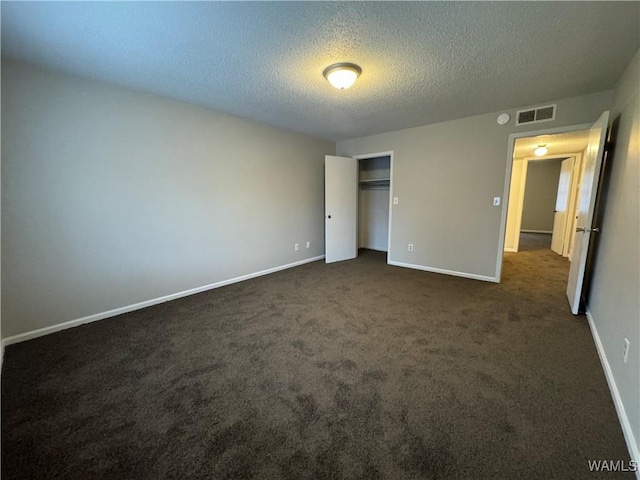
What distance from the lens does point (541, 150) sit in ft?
17.7

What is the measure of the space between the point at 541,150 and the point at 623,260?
4795 mm

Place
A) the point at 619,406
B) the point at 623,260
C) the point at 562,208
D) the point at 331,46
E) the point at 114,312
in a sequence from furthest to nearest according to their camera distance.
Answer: the point at 562,208, the point at 114,312, the point at 331,46, the point at 623,260, the point at 619,406

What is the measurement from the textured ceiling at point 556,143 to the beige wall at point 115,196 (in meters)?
4.71

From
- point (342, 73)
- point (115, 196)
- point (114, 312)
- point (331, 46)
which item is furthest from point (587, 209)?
point (114, 312)

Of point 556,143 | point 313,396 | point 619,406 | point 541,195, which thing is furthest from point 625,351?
point 541,195

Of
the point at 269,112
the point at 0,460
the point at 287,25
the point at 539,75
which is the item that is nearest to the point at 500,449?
the point at 0,460

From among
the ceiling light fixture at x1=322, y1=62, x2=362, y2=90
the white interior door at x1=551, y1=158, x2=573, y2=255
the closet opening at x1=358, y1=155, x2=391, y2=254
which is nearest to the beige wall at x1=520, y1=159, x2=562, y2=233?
the white interior door at x1=551, y1=158, x2=573, y2=255

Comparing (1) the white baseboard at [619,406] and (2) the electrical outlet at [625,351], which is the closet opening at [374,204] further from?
(2) the electrical outlet at [625,351]

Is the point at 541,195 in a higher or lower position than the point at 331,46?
lower

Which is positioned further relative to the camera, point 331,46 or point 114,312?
→ point 114,312

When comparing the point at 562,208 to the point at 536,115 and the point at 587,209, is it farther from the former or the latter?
the point at 587,209

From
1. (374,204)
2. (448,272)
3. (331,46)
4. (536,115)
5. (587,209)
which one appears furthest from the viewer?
(374,204)

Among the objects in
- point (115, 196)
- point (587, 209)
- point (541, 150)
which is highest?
point (541, 150)

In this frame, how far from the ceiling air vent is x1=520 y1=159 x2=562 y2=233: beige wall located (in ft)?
23.1
